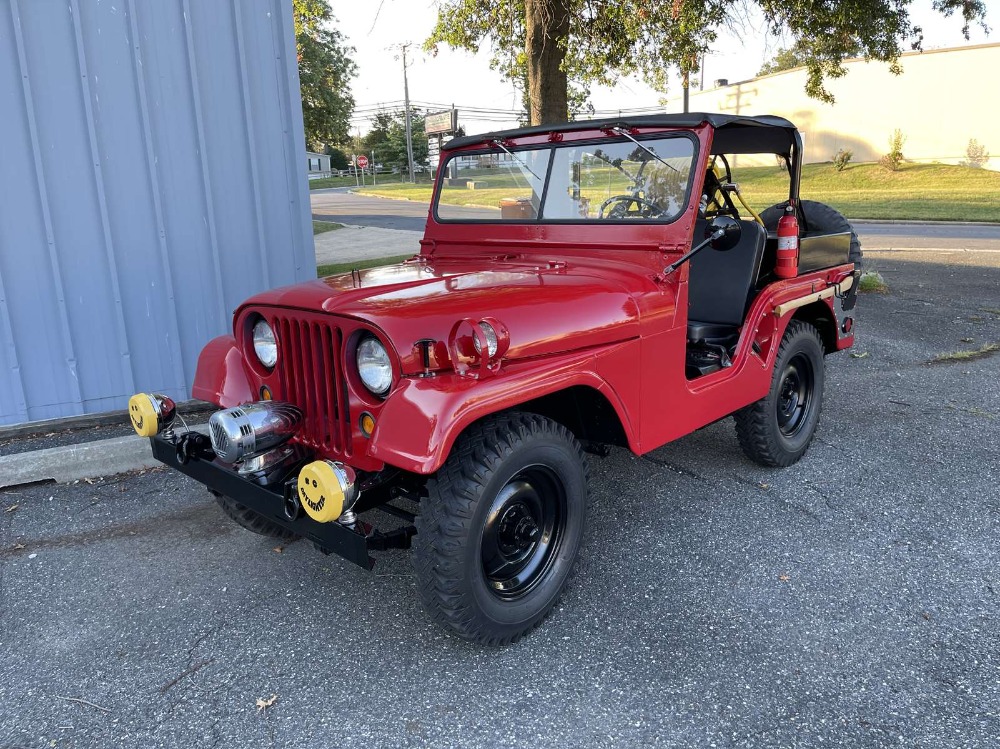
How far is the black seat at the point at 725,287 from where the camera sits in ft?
12.6

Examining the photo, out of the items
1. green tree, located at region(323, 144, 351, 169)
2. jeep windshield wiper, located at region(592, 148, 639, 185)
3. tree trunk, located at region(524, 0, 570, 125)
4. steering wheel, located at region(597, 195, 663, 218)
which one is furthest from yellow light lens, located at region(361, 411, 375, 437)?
green tree, located at region(323, 144, 351, 169)

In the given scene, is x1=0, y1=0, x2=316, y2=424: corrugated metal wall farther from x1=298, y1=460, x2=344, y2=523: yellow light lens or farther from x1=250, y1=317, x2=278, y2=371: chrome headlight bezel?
x1=298, y1=460, x2=344, y2=523: yellow light lens

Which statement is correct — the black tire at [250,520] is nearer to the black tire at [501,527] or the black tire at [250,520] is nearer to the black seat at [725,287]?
the black tire at [501,527]

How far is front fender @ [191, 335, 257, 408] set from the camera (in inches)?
116

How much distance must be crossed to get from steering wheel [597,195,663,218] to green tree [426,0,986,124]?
474 cm

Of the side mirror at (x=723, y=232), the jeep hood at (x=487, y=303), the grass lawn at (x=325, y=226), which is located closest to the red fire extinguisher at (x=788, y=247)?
the side mirror at (x=723, y=232)

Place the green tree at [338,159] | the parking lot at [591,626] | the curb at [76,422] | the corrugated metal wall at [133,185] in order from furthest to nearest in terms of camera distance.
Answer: the green tree at [338,159] → the curb at [76,422] → the corrugated metal wall at [133,185] → the parking lot at [591,626]

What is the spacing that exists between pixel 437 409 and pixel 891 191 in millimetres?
26873

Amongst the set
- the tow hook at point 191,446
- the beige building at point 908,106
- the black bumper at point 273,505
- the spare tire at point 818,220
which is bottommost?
the black bumper at point 273,505

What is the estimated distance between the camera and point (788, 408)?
4.27m

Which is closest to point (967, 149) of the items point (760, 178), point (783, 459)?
point (760, 178)

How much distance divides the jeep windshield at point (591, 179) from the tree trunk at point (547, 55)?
425cm

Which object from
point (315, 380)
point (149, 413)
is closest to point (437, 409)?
point (315, 380)

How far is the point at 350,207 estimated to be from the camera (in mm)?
26156
